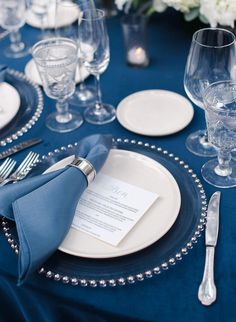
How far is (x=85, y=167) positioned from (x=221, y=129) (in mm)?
232

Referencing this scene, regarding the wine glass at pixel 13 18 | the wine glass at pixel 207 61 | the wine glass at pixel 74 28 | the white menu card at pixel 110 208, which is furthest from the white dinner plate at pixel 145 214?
the wine glass at pixel 13 18

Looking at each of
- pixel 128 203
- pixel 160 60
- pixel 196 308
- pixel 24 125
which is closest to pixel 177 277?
pixel 196 308

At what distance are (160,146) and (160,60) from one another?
338 mm

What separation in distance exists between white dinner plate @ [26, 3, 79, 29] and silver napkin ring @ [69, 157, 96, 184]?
404 millimetres

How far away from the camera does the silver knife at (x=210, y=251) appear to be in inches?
23.6

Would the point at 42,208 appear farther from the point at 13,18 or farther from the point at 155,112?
the point at 13,18

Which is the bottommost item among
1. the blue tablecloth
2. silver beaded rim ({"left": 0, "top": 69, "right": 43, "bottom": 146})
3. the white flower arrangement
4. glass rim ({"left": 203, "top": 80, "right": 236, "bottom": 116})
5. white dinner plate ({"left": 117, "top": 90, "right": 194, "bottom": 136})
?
the blue tablecloth

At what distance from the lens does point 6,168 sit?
32.6 inches

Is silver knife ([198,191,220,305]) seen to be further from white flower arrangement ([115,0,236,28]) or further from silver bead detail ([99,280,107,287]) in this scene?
white flower arrangement ([115,0,236,28])

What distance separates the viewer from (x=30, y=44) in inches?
49.6

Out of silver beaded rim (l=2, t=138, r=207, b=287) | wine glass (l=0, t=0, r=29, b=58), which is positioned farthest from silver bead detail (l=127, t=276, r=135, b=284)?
wine glass (l=0, t=0, r=29, b=58)

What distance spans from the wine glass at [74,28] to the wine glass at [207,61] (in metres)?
0.28

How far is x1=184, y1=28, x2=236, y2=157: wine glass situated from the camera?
0.79 metres

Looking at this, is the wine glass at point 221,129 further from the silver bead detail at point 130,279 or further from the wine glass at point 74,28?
the wine glass at point 74,28
